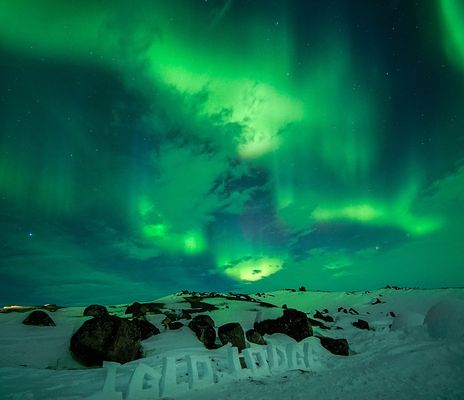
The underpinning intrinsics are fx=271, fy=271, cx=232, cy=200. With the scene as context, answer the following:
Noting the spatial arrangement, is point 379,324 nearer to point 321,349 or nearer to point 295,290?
point 321,349

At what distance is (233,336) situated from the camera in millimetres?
10203

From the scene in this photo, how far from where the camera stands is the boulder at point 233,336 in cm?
1007

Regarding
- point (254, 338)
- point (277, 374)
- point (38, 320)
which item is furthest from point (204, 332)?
point (38, 320)

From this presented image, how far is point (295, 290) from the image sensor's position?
49.6m

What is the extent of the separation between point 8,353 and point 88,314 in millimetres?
7117

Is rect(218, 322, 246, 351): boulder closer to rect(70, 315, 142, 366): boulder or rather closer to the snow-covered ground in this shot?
the snow-covered ground

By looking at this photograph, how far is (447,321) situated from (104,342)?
396 inches

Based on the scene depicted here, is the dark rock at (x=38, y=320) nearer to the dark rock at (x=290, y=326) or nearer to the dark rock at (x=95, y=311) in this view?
the dark rock at (x=95, y=311)

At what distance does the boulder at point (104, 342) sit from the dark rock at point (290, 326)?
7386 mm

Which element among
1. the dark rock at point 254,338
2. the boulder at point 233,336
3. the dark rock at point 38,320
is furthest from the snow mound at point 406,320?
the dark rock at point 38,320

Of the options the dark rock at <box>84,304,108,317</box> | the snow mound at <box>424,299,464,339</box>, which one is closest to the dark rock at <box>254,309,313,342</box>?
the snow mound at <box>424,299,464,339</box>

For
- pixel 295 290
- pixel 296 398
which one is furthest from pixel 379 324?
pixel 295 290

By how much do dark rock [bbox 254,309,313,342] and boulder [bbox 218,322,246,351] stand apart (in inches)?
140

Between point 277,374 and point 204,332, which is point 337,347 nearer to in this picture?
point 277,374
